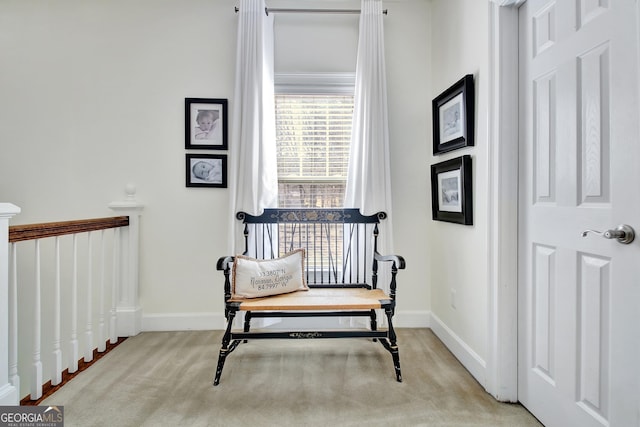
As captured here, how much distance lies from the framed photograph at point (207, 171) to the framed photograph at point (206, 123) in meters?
0.08

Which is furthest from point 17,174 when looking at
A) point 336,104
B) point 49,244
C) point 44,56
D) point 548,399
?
point 548,399

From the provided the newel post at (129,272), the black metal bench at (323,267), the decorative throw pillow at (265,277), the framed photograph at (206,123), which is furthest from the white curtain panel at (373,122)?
the newel post at (129,272)

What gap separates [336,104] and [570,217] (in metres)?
1.94

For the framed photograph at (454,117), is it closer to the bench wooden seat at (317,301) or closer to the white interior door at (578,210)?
the white interior door at (578,210)

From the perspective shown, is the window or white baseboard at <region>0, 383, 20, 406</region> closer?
white baseboard at <region>0, 383, 20, 406</region>

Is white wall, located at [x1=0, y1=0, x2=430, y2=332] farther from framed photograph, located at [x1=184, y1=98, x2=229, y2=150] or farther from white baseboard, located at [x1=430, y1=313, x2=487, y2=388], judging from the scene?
white baseboard, located at [x1=430, y1=313, x2=487, y2=388]

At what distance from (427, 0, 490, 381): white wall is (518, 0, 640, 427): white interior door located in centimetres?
22

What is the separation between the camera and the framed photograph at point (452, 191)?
2.13 meters

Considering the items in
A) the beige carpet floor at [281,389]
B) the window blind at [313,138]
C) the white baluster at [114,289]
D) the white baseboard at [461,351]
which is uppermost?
the window blind at [313,138]

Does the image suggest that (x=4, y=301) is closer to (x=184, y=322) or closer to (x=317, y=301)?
(x=184, y=322)

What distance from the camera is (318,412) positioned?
1724mm

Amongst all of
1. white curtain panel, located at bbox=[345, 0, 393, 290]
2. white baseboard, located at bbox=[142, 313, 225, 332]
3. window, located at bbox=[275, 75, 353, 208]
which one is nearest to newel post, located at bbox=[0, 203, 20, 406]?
white baseboard, located at bbox=[142, 313, 225, 332]

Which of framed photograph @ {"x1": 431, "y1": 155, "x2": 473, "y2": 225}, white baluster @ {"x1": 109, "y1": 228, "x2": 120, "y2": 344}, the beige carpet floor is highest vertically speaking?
framed photograph @ {"x1": 431, "y1": 155, "x2": 473, "y2": 225}

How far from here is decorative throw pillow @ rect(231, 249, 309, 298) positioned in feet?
7.26
